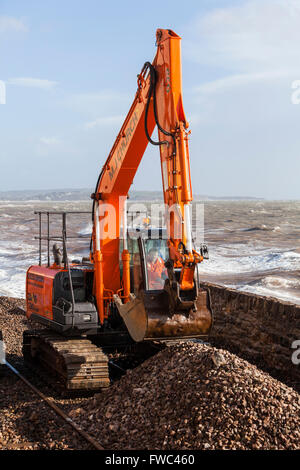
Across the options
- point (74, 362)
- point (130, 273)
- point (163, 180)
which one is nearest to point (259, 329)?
point (130, 273)

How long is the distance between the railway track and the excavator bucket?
1.58 metres

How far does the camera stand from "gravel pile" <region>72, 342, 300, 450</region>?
24.0ft

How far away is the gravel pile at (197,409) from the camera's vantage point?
731 centimetres

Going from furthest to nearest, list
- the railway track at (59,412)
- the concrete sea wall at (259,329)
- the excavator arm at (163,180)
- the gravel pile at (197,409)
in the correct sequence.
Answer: the concrete sea wall at (259,329) < the excavator arm at (163,180) < the railway track at (59,412) < the gravel pile at (197,409)

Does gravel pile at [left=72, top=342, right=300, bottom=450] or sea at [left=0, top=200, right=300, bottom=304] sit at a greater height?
gravel pile at [left=72, top=342, right=300, bottom=450]

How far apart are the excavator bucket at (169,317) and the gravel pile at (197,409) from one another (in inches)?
24.4

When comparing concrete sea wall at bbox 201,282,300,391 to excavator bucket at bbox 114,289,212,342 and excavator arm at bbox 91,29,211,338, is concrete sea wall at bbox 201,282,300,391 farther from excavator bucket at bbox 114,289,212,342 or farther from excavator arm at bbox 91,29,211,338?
excavator bucket at bbox 114,289,212,342

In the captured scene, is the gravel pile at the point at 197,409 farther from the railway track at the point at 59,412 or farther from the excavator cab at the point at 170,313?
the excavator cab at the point at 170,313

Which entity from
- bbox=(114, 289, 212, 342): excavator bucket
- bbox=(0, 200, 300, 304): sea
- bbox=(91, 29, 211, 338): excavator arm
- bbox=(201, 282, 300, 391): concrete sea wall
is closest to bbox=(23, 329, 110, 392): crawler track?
bbox=(91, 29, 211, 338): excavator arm

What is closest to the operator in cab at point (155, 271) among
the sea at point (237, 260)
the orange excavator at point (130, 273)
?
the orange excavator at point (130, 273)

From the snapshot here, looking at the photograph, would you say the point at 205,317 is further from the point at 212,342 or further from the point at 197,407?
the point at 212,342

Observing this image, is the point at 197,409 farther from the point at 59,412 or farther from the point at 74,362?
the point at 74,362

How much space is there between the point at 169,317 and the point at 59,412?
2438 millimetres

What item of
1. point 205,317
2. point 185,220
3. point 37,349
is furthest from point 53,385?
point 185,220
